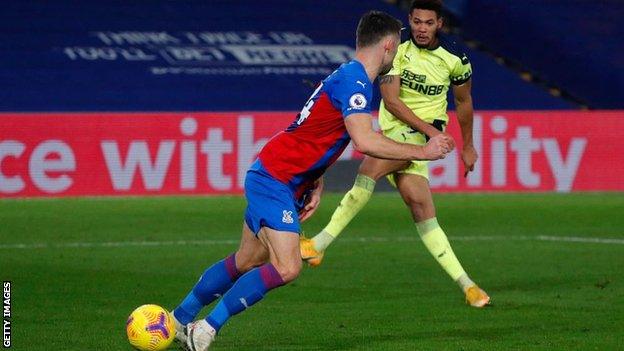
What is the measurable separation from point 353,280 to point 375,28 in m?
4.31

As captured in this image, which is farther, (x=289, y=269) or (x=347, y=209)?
(x=347, y=209)

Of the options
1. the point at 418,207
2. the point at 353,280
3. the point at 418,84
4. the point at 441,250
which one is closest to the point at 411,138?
the point at 418,84

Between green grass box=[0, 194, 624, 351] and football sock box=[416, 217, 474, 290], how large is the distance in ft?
0.68

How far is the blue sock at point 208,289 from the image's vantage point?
7828mm

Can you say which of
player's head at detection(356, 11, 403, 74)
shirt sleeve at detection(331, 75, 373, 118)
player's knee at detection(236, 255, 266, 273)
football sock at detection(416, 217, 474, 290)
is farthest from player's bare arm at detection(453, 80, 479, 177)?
shirt sleeve at detection(331, 75, 373, 118)

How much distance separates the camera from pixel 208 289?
786cm

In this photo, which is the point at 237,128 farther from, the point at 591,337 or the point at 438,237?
the point at 591,337

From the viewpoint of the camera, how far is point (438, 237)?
10133 millimetres

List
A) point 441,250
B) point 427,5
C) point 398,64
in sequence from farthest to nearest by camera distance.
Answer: point 398,64 → point 441,250 → point 427,5

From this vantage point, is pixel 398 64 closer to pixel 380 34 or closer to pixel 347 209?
pixel 347 209

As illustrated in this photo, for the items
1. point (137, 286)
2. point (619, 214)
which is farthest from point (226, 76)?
point (137, 286)

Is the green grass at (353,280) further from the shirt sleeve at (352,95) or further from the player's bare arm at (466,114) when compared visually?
the shirt sleeve at (352,95)

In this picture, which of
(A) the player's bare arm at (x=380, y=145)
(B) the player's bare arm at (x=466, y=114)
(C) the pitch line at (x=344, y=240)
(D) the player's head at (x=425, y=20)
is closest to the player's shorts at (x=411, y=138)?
(B) the player's bare arm at (x=466, y=114)

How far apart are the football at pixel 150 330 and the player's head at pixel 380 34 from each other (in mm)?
1772
